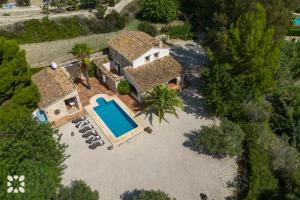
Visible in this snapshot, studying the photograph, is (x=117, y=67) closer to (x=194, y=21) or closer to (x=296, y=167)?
(x=194, y=21)

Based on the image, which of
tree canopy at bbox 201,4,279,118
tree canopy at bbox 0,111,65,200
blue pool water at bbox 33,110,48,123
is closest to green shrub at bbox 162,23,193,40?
tree canopy at bbox 201,4,279,118

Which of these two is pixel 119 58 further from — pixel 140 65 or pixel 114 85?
pixel 114 85

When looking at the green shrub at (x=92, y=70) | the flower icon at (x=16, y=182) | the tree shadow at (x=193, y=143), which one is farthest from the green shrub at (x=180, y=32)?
the flower icon at (x=16, y=182)

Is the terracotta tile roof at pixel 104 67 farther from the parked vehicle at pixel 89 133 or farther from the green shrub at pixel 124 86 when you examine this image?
the parked vehicle at pixel 89 133

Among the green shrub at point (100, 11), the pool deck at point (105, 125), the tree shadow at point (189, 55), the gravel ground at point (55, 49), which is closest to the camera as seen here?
the pool deck at point (105, 125)

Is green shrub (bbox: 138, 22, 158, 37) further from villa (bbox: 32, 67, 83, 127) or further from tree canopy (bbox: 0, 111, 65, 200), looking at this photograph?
tree canopy (bbox: 0, 111, 65, 200)
